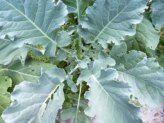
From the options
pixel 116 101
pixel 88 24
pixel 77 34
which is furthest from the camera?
pixel 77 34

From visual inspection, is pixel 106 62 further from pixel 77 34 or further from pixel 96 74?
pixel 77 34

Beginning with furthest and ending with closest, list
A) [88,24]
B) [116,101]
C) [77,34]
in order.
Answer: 1. [77,34]
2. [88,24]
3. [116,101]

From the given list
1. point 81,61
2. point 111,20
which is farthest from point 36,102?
point 111,20

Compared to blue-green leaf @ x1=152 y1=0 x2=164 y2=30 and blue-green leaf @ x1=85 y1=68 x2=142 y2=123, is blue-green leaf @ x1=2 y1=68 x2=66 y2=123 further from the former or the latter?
blue-green leaf @ x1=152 y1=0 x2=164 y2=30

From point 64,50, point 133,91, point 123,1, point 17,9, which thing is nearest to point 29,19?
point 17,9

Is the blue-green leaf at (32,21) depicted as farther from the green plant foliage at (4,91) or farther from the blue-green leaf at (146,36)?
the blue-green leaf at (146,36)

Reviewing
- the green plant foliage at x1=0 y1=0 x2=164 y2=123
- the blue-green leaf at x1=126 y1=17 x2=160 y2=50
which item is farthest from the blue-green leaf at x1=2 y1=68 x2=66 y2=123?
the blue-green leaf at x1=126 y1=17 x2=160 y2=50

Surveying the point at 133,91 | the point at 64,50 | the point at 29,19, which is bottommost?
the point at 133,91

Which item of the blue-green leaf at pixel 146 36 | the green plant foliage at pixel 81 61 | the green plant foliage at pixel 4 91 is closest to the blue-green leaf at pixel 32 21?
the green plant foliage at pixel 81 61
